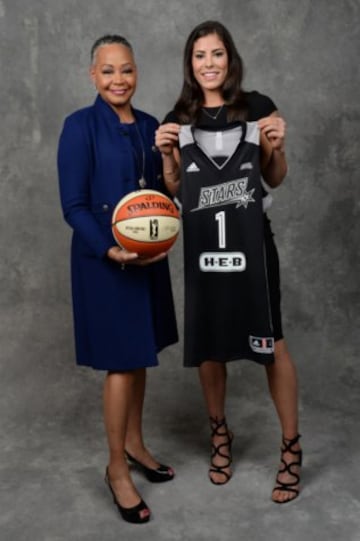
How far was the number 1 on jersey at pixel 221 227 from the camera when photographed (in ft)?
11.0

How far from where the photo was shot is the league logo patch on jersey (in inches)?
133

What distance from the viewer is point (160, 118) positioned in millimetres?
4863

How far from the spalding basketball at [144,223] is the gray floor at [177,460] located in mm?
1124

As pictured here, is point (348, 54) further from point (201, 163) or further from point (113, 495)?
point (113, 495)

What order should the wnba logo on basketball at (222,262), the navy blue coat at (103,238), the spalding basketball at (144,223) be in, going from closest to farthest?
the spalding basketball at (144,223) → the navy blue coat at (103,238) → the wnba logo on basketball at (222,262)

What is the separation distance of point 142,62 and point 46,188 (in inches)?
37.0

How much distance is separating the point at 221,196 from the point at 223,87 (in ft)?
1.52

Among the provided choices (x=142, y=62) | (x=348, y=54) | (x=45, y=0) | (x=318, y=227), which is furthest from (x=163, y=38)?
(x=318, y=227)

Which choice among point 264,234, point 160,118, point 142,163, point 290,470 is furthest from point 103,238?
point 160,118

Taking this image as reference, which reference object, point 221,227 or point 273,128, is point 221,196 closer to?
point 221,227

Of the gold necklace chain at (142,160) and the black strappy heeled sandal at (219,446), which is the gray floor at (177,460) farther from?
the gold necklace chain at (142,160)

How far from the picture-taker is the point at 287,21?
4797 millimetres

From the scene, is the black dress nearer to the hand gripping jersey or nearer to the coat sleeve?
the hand gripping jersey

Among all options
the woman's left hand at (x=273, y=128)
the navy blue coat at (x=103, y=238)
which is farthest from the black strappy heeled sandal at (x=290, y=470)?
the woman's left hand at (x=273, y=128)
